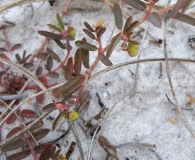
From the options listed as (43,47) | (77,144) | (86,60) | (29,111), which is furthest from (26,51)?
(77,144)

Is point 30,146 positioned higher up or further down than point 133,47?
further down

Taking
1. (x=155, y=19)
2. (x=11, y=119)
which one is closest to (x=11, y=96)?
(x=11, y=119)

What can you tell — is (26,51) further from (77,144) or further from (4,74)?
(77,144)

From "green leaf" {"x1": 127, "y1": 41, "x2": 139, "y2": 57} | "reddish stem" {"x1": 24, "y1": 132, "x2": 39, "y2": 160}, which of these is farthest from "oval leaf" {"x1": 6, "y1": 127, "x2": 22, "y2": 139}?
"green leaf" {"x1": 127, "y1": 41, "x2": 139, "y2": 57}

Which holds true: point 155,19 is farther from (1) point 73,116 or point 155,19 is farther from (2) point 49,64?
(2) point 49,64

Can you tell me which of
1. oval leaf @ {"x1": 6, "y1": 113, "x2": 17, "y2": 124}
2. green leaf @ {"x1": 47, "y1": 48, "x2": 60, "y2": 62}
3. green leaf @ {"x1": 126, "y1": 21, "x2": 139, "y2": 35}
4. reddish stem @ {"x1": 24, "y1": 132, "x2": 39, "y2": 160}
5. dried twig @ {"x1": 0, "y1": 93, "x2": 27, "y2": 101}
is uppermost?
green leaf @ {"x1": 126, "y1": 21, "x2": 139, "y2": 35}

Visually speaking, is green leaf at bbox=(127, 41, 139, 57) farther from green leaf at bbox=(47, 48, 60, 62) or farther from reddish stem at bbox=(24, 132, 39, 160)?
reddish stem at bbox=(24, 132, 39, 160)
